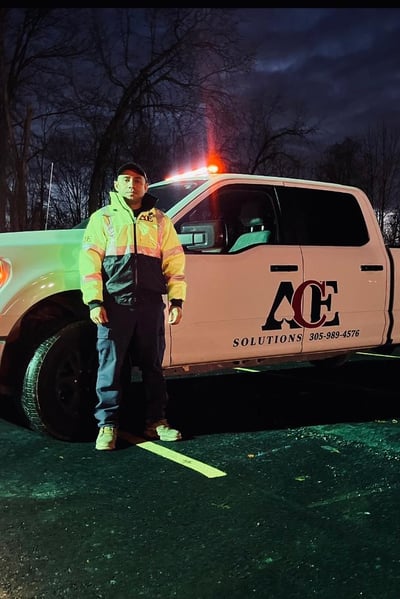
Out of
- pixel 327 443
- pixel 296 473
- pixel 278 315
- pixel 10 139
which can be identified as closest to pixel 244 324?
pixel 278 315

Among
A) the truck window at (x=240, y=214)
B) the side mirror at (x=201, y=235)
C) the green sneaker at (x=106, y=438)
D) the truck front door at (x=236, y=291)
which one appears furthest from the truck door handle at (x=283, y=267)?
the green sneaker at (x=106, y=438)

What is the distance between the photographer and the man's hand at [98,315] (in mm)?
4090

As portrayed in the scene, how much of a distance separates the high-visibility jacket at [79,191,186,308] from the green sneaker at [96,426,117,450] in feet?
2.82

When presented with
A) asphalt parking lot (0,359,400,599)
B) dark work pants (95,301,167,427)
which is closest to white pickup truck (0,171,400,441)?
dark work pants (95,301,167,427)

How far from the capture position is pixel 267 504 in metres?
3.32

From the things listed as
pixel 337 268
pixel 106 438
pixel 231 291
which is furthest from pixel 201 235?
pixel 106 438

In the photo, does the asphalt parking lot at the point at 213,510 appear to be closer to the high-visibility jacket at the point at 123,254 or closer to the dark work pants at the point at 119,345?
the dark work pants at the point at 119,345

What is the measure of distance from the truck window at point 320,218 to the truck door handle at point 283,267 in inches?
10.4

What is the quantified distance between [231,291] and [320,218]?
1.37m

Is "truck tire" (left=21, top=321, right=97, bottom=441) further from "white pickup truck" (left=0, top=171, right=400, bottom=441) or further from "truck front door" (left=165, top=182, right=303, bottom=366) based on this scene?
"truck front door" (left=165, top=182, right=303, bottom=366)

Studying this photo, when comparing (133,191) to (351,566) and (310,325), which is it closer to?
(310,325)

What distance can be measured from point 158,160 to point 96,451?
2827cm

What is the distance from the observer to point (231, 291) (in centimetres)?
491

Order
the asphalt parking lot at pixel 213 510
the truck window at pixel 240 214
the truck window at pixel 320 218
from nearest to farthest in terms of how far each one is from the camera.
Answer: the asphalt parking lot at pixel 213 510 → the truck window at pixel 240 214 → the truck window at pixel 320 218
